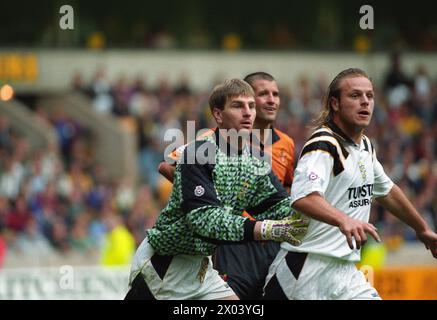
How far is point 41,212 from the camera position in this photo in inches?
725

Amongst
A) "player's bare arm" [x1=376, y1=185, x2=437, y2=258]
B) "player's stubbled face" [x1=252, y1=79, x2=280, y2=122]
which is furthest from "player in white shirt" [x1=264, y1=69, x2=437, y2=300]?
"player's stubbled face" [x1=252, y1=79, x2=280, y2=122]

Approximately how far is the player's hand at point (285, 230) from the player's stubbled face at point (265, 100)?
2.22 meters

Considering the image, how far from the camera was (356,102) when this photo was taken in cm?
739

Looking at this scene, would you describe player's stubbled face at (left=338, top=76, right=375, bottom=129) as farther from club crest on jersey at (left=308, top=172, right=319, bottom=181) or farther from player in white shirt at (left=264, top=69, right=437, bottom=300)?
club crest on jersey at (left=308, top=172, right=319, bottom=181)

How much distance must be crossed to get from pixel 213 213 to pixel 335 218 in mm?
867

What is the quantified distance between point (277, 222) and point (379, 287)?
8.22 metres

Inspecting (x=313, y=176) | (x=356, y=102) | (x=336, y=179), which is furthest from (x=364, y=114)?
(x=313, y=176)

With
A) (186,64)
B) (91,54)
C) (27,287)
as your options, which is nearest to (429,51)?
(186,64)

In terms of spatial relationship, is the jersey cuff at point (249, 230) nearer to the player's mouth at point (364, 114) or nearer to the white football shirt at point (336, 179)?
the white football shirt at point (336, 179)

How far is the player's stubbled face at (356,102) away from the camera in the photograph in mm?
7371

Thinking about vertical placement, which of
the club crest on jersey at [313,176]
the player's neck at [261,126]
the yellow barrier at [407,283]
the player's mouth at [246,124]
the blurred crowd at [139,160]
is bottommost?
the yellow barrier at [407,283]

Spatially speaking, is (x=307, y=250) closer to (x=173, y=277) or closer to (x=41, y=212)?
(x=173, y=277)

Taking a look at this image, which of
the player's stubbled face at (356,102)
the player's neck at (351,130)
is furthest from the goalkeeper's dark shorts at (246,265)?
the player's stubbled face at (356,102)
